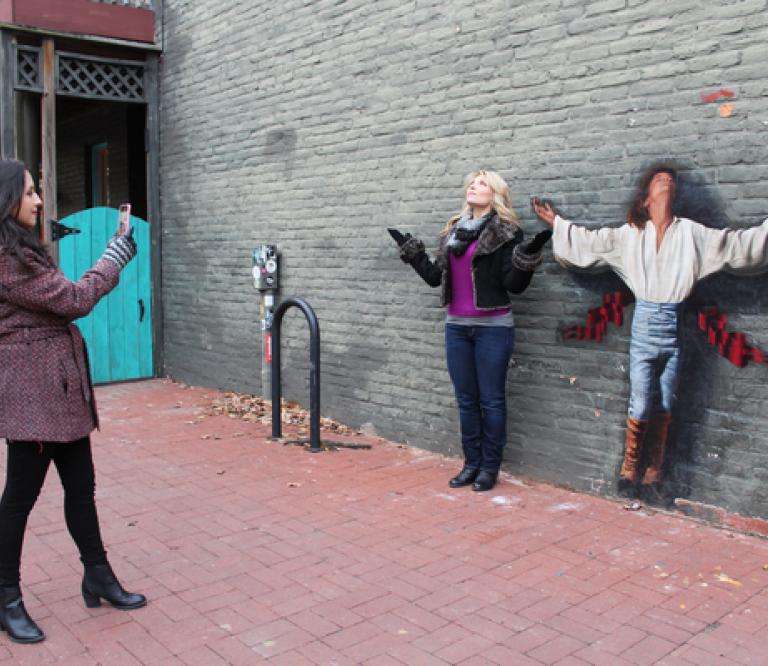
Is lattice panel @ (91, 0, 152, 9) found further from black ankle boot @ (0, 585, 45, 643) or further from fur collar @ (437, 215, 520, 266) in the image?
black ankle boot @ (0, 585, 45, 643)

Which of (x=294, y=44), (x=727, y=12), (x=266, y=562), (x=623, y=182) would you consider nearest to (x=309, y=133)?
(x=294, y=44)

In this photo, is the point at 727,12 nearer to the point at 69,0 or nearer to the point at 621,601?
the point at 621,601

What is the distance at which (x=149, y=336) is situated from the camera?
923 cm

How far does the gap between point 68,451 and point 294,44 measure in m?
4.84

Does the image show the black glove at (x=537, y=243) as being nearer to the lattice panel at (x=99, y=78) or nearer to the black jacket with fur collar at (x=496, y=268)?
the black jacket with fur collar at (x=496, y=268)

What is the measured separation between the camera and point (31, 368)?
3.27 meters

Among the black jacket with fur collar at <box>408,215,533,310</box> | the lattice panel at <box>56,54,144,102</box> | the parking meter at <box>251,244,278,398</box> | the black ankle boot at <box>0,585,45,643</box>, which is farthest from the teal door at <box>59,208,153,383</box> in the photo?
the black ankle boot at <box>0,585,45,643</box>

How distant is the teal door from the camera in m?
8.59

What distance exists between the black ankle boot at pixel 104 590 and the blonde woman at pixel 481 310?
229 cm

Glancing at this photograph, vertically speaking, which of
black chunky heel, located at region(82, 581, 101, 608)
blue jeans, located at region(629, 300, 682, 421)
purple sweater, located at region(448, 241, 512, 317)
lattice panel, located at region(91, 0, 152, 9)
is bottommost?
black chunky heel, located at region(82, 581, 101, 608)

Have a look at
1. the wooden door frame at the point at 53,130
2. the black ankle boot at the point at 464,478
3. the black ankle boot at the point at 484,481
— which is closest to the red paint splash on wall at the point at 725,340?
the black ankle boot at the point at 484,481

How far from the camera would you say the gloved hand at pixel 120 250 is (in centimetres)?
343

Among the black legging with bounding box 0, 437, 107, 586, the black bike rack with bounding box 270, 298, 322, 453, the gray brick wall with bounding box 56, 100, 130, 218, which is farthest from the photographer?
the gray brick wall with bounding box 56, 100, 130, 218

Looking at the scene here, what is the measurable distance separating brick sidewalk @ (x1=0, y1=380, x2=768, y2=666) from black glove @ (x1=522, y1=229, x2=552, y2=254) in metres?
1.50
